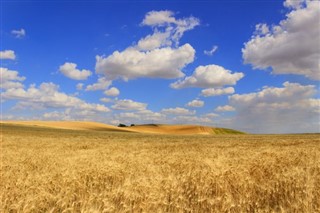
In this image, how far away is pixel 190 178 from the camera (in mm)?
8422

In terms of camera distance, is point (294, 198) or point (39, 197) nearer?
point (39, 197)

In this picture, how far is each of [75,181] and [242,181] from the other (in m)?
3.56

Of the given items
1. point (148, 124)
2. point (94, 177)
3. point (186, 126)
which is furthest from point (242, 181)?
point (148, 124)

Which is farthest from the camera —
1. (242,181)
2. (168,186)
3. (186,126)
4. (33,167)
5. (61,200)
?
(186,126)

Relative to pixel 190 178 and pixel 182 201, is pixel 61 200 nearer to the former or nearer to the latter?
pixel 182 201

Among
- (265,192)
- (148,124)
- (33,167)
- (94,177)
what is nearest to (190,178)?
(265,192)

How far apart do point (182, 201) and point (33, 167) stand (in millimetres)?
7327

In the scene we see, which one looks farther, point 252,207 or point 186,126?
Result: point 186,126

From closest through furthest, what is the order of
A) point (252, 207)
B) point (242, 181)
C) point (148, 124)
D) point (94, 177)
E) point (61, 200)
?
point (61, 200), point (252, 207), point (242, 181), point (94, 177), point (148, 124)

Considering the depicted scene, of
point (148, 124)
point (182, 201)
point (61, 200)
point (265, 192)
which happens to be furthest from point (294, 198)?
point (148, 124)

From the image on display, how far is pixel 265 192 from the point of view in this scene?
7.54 meters

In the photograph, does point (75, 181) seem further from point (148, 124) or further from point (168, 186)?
point (148, 124)

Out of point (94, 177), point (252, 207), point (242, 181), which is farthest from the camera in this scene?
point (94, 177)

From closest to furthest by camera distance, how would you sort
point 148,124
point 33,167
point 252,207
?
point 252,207, point 33,167, point 148,124
